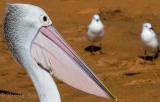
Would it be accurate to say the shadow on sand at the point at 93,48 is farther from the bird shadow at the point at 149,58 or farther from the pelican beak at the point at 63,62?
the pelican beak at the point at 63,62

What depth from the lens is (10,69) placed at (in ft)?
25.7

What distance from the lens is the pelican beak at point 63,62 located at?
3.83 metres

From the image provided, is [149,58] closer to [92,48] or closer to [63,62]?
[92,48]

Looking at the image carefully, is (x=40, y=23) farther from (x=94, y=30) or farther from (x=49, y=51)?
(x=94, y=30)

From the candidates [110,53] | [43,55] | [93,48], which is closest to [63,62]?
[43,55]

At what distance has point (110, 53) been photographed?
8.69 m

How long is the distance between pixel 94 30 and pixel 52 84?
5162 millimetres

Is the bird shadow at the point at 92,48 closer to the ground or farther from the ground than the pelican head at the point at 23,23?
closer to the ground

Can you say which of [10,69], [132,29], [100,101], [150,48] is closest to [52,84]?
[100,101]

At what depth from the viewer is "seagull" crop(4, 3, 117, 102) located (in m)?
3.82

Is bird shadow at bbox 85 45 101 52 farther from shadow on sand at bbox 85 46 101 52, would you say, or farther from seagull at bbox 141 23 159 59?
seagull at bbox 141 23 159 59

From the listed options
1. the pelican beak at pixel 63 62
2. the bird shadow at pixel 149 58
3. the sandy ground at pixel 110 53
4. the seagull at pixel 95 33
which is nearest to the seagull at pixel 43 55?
the pelican beak at pixel 63 62

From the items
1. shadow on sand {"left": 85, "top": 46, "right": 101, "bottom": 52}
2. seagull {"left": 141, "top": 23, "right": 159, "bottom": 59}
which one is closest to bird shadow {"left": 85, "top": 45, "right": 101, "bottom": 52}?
shadow on sand {"left": 85, "top": 46, "right": 101, "bottom": 52}

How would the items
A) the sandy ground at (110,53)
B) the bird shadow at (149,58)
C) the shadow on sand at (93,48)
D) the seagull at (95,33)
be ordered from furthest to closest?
the shadow on sand at (93,48) → the seagull at (95,33) → the bird shadow at (149,58) → the sandy ground at (110,53)
